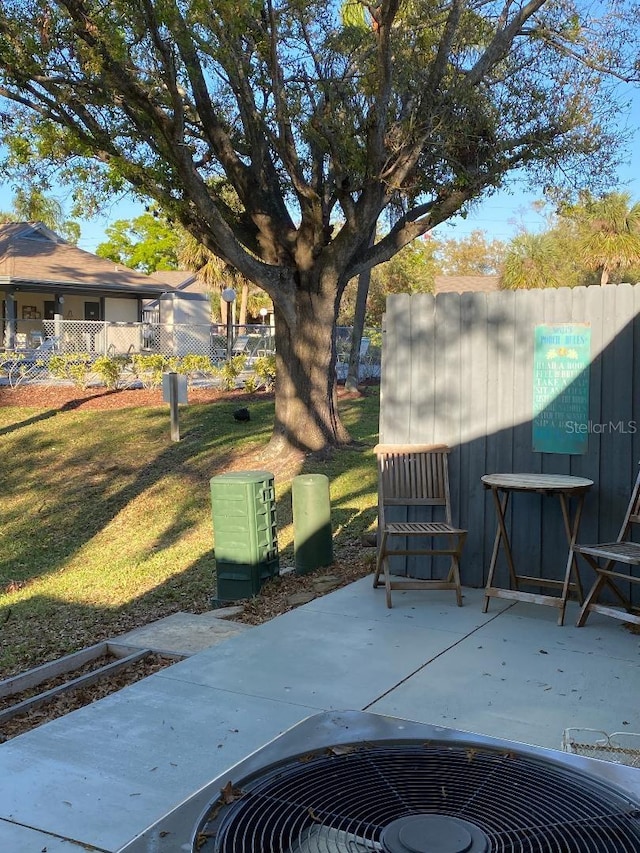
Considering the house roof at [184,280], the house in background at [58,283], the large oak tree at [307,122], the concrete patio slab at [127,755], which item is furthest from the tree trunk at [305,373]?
→ the house roof at [184,280]

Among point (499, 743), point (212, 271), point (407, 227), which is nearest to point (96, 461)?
point (407, 227)

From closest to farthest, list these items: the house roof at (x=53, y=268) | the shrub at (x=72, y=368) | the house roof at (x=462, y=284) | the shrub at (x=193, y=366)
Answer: the shrub at (x=72, y=368)
the shrub at (x=193, y=366)
the house roof at (x=53, y=268)
the house roof at (x=462, y=284)

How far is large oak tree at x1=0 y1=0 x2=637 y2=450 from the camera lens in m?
11.9

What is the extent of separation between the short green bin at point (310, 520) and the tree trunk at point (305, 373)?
244 inches

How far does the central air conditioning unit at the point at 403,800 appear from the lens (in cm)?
164

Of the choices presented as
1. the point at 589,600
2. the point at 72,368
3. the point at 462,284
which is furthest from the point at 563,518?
the point at 462,284

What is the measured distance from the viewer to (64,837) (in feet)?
11.1

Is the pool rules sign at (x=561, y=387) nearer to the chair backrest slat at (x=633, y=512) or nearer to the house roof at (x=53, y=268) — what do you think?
the chair backrest slat at (x=633, y=512)

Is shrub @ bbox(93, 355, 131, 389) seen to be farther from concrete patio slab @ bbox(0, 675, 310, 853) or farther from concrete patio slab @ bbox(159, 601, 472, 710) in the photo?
concrete patio slab @ bbox(0, 675, 310, 853)

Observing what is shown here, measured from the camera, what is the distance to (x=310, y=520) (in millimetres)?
7934

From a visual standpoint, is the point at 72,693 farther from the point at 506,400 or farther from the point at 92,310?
the point at 92,310

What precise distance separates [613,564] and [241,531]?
2787mm

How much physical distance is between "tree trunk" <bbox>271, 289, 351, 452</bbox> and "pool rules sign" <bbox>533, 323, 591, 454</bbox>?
24.0 ft

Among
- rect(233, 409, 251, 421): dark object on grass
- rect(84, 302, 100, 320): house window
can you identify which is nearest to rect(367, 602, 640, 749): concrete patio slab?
rect(233, 409, 251, 421): dark object on grass
